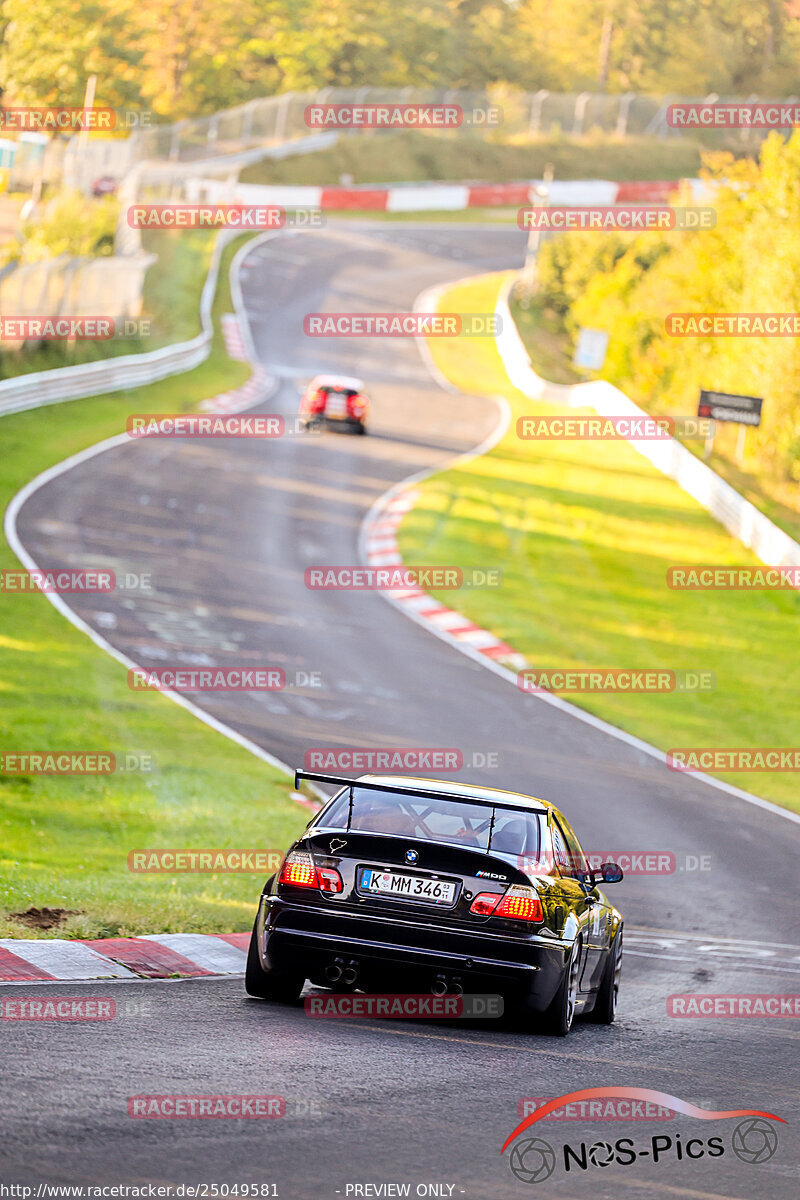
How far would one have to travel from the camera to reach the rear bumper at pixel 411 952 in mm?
7766

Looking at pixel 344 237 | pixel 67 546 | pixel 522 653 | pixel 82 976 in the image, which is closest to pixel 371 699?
pixel 522 653

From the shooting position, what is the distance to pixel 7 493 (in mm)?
A: 27328

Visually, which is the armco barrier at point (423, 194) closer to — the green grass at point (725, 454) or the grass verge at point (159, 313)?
the grass verge at point (159, 313)

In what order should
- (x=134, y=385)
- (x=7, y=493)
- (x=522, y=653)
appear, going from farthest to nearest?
(x=134, y=385), (x=7, y=493), (x=522, y=653)

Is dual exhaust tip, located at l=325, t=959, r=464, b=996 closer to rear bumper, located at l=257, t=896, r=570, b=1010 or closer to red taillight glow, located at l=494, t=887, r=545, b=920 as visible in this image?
rear bumper, located at l=257, t=896, r=570, b=1010

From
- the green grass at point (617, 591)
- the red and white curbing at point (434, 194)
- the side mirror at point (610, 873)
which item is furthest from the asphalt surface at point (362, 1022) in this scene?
the red and white curbing at point (434, 194)

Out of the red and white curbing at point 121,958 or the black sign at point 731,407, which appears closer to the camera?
the red and white curbing at point 121,958

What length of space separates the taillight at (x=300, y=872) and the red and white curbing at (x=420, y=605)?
15.7 m

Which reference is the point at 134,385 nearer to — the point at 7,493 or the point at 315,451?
the point at 315,451

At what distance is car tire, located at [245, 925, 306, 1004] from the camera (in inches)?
317

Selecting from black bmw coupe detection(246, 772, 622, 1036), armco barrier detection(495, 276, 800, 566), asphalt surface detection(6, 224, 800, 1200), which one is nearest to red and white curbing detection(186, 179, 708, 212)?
armco barrier detection(495, 276, 800, 566)

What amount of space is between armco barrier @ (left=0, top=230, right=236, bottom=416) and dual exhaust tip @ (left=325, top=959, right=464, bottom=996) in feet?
86.3

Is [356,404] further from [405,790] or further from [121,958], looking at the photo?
[405,790]

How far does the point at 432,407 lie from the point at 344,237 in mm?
23970
